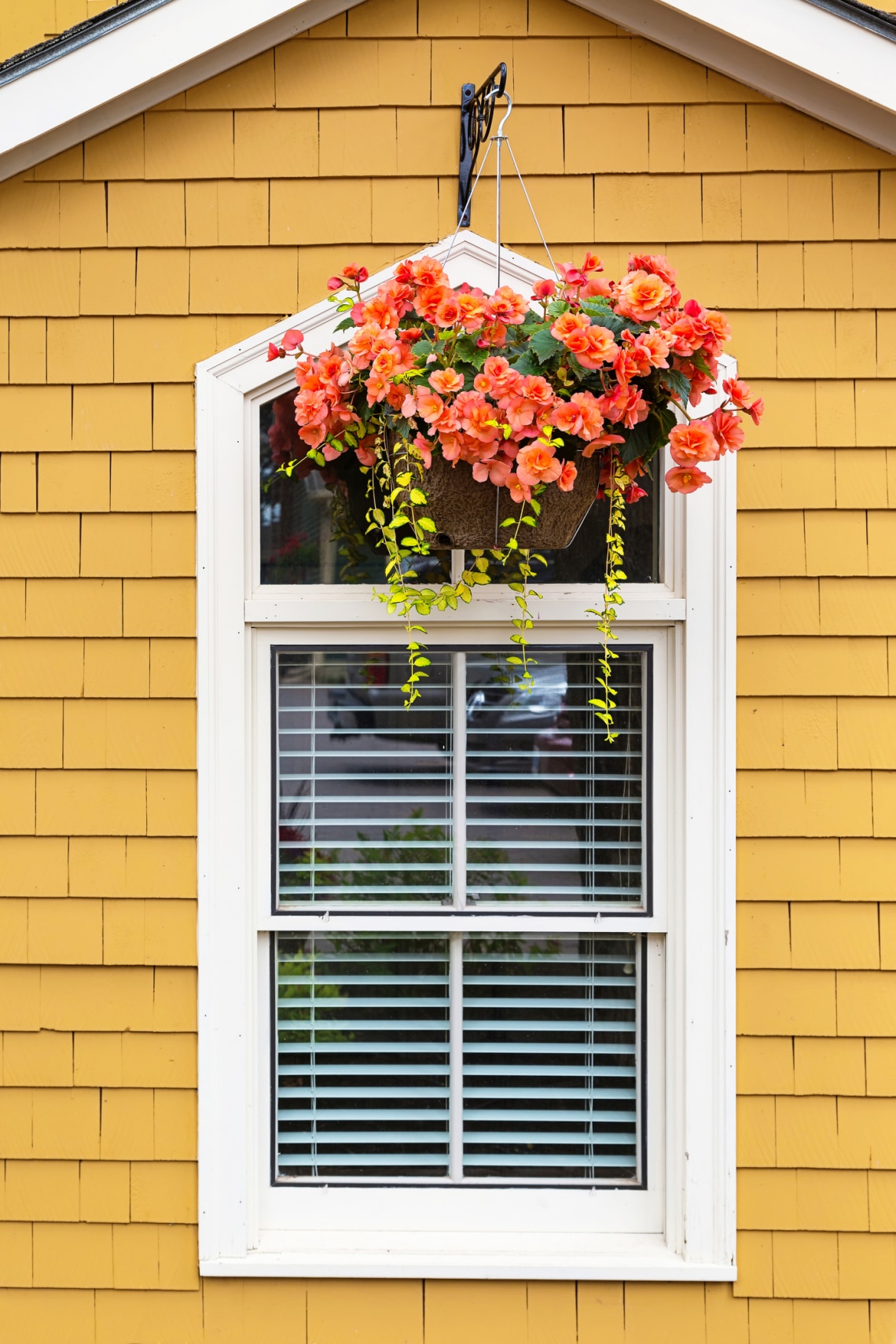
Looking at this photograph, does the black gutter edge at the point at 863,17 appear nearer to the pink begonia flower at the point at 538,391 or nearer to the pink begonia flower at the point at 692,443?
the pink begonia flower at the point at 692,443

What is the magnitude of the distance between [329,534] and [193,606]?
1.09 feet

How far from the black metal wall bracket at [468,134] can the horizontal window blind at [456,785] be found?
0.95 m

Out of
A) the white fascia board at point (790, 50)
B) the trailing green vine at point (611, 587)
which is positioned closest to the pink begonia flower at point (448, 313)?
the trailing green vine at point (611, 587)

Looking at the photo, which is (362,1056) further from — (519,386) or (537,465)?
(519,386)

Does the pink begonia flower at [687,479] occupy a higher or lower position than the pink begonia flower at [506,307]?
lower

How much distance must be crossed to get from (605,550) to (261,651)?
30.8 inches

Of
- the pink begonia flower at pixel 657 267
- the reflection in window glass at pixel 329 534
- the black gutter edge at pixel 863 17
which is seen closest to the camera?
the pink begonia flower at pixel 657 267

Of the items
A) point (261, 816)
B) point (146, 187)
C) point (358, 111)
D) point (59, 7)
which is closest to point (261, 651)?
point (261, 816)

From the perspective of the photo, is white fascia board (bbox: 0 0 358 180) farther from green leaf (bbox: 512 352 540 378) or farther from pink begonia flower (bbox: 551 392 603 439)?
pink begonia flower (bbox: 551 392 603 439)

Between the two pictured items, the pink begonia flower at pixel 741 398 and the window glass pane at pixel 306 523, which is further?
the window glass pane at pixel 306 523

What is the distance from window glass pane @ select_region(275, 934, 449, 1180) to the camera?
2248mm

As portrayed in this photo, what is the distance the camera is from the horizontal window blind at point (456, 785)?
2.23m

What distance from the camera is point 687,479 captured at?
1.80 meters

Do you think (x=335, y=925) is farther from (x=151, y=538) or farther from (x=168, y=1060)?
(x=151, y=538)
